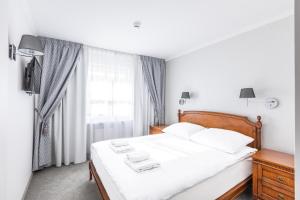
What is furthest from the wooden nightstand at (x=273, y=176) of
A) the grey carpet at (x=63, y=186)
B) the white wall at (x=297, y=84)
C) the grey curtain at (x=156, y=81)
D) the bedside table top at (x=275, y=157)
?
the grey curtain at (x=156, y=81)

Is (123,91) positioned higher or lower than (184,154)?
higher

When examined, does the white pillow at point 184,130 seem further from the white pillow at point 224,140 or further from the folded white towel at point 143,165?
the folded white towel at point 143,165

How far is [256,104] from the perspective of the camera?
8.48ft

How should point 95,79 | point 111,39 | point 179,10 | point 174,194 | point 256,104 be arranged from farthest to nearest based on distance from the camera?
point 95,79 → point 111,39 → point 256,104 → point 179,10 → point 174,194

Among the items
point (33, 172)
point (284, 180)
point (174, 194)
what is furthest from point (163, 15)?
point (33, 172)

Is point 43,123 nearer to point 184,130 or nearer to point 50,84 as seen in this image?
point 50,84

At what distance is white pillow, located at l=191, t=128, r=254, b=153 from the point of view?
2307 millimetres

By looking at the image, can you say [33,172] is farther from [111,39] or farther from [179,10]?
[179,10]

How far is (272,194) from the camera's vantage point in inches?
77.3

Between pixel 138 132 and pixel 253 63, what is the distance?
9.63 ft

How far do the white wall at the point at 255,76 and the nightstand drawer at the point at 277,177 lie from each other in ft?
1.72

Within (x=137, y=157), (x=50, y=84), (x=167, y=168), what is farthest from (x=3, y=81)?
(x=50, y=84)

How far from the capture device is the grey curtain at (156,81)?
434 cm

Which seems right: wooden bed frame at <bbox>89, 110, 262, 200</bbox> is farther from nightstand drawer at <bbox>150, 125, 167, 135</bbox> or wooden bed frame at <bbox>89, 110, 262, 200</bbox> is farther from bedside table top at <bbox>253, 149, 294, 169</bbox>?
nightstand drawer at <bbox>150, 125, 167, 135</bbox>
